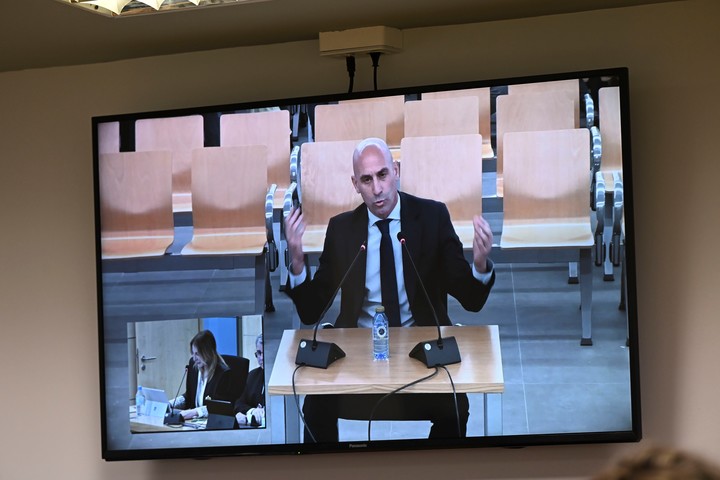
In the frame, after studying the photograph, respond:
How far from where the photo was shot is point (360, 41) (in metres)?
3.64

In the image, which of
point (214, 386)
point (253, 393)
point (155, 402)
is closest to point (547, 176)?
point (253, 393)

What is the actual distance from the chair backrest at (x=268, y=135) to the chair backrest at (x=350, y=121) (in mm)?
140

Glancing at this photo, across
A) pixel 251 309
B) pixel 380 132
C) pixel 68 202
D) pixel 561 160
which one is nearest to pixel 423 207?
pixel 380 132

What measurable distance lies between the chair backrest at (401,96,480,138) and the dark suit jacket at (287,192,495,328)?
271 millimetres

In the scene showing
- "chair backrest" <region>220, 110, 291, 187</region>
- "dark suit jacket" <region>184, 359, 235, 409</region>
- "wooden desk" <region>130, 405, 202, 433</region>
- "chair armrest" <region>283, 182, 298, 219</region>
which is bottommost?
"wooden desk" <region>130, 405, 202, 433</region>

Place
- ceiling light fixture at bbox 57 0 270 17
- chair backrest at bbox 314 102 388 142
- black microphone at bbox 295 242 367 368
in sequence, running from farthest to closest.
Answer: chair backrest at bbox 314 102 388 142
black microphone at bbox 295 242 367 368
ceiling light fixture at bbox 57 0 270 17

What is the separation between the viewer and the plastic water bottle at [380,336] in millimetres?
3445

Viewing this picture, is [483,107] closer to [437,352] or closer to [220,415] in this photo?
[437,352]

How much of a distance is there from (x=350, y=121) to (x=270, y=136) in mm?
334

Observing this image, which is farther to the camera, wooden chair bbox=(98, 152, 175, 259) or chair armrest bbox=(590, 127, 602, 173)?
wooden chair bbox=(98, 152, 175, 259)

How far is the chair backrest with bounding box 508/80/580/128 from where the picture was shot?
342cm

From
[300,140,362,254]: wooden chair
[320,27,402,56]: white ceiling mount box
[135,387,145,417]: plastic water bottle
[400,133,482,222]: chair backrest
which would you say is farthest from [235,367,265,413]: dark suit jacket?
[320,27,402,56]: white ceiling mount box

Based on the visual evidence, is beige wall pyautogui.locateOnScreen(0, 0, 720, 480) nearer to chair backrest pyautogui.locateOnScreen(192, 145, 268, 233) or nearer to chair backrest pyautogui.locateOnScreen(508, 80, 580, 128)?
chair backrest pyautogui.locateOnScreen(508, 80, 580, 128)

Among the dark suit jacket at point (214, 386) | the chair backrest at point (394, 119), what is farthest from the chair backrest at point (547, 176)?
the dark suit jacket at point (214, 386)
